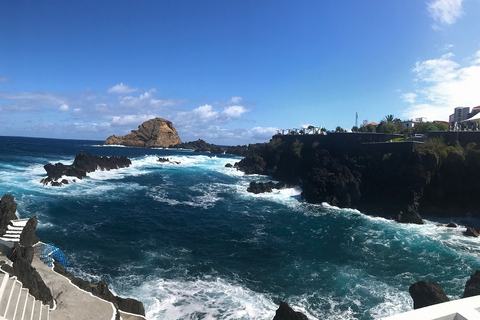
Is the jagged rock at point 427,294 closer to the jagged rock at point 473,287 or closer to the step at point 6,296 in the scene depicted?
the jagged rock at point 473,287

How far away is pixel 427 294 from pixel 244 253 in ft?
39.3

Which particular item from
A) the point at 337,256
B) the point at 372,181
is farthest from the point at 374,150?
the point at 337,256

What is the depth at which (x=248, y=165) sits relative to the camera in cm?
6881

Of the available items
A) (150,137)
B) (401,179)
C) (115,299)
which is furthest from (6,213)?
(150,137)

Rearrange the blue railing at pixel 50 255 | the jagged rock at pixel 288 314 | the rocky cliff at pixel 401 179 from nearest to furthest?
the jagged rock at pixel 288 314
the blue railing at pixel 50 255
the rocky cliff at pixel 401 179

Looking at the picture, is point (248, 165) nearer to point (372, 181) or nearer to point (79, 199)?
point (372, 181)

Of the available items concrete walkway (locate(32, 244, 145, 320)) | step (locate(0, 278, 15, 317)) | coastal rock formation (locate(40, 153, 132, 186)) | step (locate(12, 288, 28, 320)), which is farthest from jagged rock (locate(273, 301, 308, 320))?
coastal rock formation (locate(40, 153, 132, 186))

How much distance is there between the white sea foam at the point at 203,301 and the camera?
48.2 feet

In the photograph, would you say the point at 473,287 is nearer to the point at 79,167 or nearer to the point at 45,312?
the point at 45,312

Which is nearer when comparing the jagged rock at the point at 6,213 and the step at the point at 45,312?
the step at the point at 45,312

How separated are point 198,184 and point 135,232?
25.4 m

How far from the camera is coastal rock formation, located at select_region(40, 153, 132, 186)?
43903 mm

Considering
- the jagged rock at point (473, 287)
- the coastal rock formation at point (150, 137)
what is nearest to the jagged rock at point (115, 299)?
the jagged rock at point (473, 287)

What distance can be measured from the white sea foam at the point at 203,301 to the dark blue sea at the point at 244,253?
0.05 meters
